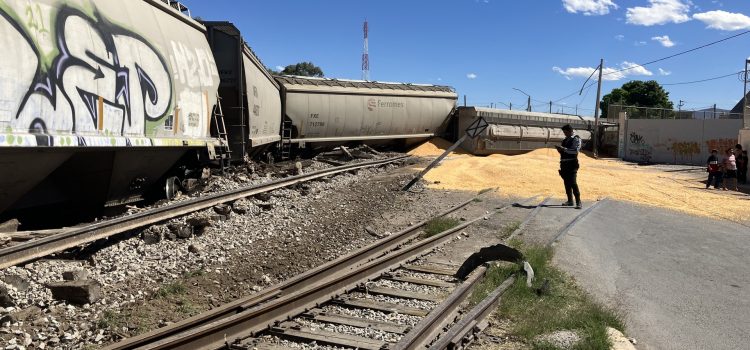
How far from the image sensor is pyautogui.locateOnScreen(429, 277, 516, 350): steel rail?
15.2 feet

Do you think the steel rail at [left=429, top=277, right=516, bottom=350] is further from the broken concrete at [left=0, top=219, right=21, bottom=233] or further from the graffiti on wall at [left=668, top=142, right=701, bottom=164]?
the graffiti on wall at [left=668, top=142, right=701, bottom=164]

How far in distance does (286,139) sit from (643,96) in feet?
224

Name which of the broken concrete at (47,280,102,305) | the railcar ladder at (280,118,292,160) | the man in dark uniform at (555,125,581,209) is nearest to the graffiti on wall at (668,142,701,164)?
the man in dark uniform at (555,125,581,209)

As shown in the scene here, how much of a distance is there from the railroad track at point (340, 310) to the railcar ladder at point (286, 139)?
1204cm

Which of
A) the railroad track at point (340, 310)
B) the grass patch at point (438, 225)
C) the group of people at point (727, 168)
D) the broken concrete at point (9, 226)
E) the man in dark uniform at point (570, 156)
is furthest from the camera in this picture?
the group of people at point (727, 168)

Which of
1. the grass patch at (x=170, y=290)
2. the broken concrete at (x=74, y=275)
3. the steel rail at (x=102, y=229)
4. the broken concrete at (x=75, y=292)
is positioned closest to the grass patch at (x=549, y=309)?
the grass patch at (x=170, y=290)

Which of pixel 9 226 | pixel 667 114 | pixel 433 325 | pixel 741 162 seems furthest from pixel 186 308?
pixel 667 114

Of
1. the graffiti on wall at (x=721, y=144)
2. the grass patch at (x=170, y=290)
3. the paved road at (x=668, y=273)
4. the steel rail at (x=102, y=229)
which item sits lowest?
the paved road at (x=668, y=273)

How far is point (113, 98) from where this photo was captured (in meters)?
7.83

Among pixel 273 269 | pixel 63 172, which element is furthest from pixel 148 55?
pixel 273 269

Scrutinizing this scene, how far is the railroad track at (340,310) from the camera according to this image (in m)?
4.62

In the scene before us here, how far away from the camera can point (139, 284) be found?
245 inches

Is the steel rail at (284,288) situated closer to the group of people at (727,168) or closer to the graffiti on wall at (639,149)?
the group of people at (727,168)

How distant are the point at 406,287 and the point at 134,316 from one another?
2.91 m
